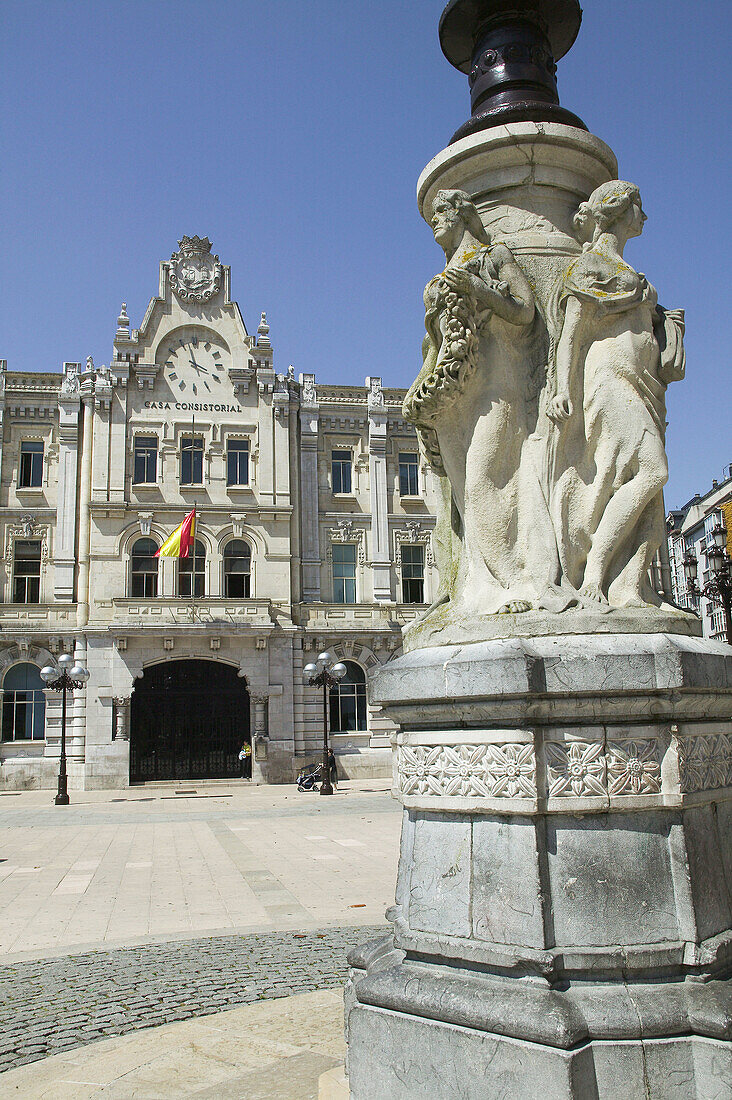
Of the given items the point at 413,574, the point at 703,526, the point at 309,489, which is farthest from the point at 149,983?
the point at 703,526

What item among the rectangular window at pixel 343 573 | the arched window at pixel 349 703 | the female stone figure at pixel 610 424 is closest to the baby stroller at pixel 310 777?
the arched window at pixel 349 703

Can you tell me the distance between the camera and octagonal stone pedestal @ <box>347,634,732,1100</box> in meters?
3.18

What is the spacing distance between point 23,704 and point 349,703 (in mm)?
11683

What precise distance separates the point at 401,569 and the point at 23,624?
14388mm

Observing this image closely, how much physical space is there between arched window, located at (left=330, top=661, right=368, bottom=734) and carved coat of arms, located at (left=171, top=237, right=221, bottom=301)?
617 inches

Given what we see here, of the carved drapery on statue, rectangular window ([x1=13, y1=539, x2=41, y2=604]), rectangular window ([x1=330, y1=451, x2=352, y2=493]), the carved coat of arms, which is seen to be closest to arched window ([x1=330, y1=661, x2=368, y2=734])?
rectangular window ([x1=330, y1=451, x2=352, y2=493])

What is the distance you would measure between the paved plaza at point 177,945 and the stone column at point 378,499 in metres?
17.3

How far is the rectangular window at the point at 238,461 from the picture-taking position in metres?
34.2

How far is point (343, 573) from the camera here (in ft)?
115

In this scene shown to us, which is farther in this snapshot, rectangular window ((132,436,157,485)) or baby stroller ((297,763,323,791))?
rectangular window ((132,436,157,485))

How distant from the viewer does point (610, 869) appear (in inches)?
137

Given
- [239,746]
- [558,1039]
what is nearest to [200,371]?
[239,746]

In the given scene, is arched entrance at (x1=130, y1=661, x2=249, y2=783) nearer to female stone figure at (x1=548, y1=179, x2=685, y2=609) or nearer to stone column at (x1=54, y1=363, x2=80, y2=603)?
stone column at (x1=54, y1=363, x2=80, y2=603)

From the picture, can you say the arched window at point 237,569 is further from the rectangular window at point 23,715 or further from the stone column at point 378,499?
the rectangular window at point 23,715
